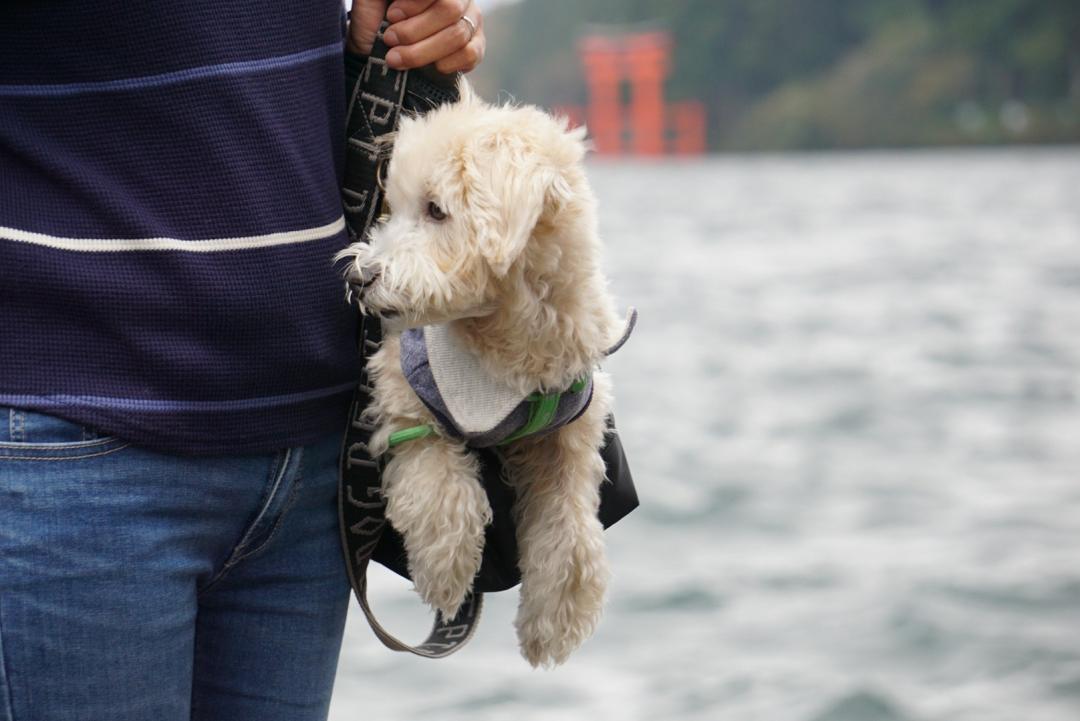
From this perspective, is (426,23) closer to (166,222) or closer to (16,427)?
(166,222)

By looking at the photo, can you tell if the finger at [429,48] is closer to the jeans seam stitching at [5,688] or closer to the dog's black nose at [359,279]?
the dog's black nose at [359,279]

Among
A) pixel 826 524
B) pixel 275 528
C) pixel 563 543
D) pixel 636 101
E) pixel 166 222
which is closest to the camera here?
pixel 166 222

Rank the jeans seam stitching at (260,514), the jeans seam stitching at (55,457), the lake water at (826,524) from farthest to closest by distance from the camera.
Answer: the lake water at (826,524)
the jeans seam stitching at (260,514)
the jeans seam stitching at (55,457)

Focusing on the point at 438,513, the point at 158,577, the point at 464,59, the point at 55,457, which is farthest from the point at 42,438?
the point at 464,59

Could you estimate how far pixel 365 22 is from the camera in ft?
5.45

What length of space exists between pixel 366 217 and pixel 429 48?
0.77ft

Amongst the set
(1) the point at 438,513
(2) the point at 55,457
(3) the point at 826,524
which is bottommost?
(3) the point at 826,524

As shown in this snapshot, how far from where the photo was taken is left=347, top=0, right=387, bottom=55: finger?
5.45 ft

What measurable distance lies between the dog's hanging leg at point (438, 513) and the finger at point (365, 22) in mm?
519

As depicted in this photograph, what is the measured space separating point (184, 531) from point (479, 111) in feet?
2.07

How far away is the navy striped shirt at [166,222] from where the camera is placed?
4.45 ft

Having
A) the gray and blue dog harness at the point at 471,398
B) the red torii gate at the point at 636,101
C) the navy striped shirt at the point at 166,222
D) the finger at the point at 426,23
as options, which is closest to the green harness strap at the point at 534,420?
the gray and blue dog harness at the point at 471,398

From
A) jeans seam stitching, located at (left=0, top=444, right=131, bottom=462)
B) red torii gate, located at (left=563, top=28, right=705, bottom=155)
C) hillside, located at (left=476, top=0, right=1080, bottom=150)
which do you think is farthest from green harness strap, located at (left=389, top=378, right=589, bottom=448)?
red torii gate, located at (left=563, top=28, right=705, bottom=155)

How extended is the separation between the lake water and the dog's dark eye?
13.0 feet
